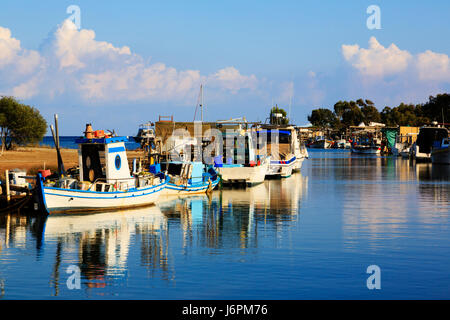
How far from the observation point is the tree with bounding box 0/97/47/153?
334 ft

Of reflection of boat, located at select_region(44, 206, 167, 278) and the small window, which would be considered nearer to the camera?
reflection of boat, located at select_region(44, 206, 167, 278)

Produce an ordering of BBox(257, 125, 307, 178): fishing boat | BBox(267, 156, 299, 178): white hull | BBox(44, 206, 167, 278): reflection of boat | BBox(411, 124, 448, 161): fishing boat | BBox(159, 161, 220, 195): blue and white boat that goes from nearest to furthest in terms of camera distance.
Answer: BBox(44, 206, 167, 278): reflection of boat
BBox(159, 161, 220, 195): blue and white boat
BBox(267, 156, 299, 178): white hull
BBox(257, 125, 307, 178): fishing boat
BBox(411, 124, 448, 161): fishing boat

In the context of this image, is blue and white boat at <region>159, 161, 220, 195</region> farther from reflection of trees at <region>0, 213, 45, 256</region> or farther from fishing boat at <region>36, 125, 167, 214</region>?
reflection of trees at <region>0, 213, 45, 256</region>

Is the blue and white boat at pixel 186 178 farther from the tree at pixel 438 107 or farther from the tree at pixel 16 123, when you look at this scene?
the tree at pixel 438 107

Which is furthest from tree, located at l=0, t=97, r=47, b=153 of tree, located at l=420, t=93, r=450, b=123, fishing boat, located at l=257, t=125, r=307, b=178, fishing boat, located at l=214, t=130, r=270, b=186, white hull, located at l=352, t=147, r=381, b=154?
tree, located at l=420, t=93, r=450, b=123

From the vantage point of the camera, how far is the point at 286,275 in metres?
21.7

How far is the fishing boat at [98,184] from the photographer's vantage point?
3378cm

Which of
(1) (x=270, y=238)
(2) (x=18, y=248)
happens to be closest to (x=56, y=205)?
(2) (x=18, y=248)

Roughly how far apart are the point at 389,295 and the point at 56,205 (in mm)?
19881

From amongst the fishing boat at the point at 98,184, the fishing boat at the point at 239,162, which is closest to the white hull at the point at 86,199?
the fishing boat at the point at 98,184

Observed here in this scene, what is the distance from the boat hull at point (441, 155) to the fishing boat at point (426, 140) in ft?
18.0

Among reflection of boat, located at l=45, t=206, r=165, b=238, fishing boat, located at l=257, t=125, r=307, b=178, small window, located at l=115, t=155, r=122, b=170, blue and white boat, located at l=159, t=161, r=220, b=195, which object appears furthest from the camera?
fishing boat, located at l=257, t=125, r=307, b=178

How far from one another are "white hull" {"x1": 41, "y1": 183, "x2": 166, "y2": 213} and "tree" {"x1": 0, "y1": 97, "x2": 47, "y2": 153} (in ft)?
221
